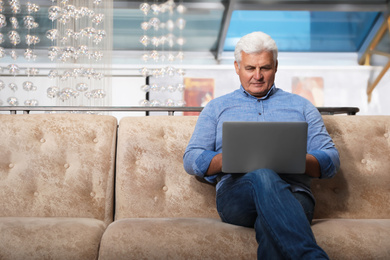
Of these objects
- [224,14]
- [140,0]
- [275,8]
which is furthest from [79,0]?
[275,8]

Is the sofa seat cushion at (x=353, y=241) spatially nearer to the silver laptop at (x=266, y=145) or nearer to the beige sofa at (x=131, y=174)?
the beige sofa at (x=131, y=174)

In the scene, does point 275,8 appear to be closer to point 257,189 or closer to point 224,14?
point 224,14

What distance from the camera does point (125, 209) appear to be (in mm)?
1646

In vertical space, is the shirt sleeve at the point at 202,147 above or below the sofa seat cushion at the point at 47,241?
above

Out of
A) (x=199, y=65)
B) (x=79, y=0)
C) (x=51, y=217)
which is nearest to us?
(x=51, y=217)

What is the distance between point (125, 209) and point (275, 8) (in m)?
5.80

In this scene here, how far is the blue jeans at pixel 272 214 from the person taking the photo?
108 centimetres

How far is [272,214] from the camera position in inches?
45.4

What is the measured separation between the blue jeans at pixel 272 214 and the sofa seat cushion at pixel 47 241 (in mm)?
460

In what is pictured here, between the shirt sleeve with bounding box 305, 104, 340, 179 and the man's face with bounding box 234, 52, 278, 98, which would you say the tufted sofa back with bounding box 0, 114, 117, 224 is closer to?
the man's face with bounding box 234, 52, 278, 98

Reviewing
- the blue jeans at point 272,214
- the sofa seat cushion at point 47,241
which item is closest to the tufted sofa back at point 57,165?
the sofa seat cushion at point 47,241

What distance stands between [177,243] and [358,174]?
0.87 meters

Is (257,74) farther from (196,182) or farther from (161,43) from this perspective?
(161,43)

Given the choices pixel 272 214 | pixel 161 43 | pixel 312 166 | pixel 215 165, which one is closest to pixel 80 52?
pixel 161 43
